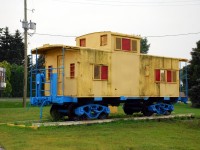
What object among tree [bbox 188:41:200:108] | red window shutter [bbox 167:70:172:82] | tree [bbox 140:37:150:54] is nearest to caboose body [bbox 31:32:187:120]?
red window shutter [bbox 167:70:172:82]

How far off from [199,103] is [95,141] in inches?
1146

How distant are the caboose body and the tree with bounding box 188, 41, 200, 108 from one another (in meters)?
18.5

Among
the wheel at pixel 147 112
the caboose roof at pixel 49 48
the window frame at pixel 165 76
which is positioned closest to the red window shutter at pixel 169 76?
the window frame at pixel 165 76

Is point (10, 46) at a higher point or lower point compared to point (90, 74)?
higher

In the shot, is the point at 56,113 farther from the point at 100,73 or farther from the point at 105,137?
the point at 105,137

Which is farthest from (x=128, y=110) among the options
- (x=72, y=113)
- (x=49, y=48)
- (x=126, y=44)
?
(x=49, y=48)

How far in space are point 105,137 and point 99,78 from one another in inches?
211

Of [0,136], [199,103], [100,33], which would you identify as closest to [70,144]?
[0,136]

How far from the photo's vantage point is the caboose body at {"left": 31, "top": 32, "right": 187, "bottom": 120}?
54.3 feet

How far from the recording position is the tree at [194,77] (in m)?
38.3

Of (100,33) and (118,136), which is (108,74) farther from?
(118,136)

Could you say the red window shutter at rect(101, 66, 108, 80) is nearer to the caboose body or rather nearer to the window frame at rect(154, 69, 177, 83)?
the caboose body

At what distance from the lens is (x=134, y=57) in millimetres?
18859

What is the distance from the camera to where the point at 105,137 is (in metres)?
12.3
